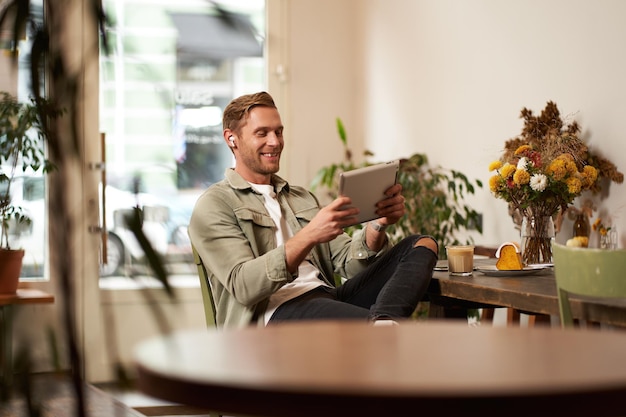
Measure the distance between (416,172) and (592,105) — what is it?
1.30 metres

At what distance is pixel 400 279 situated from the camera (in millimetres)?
2635

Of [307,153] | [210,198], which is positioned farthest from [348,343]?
[307,153]

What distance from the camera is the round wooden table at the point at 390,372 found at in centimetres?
82

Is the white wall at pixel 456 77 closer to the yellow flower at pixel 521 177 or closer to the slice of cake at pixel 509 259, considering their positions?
the yellow flower at pixel 521 177

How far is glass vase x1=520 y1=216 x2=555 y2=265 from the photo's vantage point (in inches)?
113

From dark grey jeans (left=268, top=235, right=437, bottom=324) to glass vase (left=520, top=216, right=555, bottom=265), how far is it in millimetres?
363

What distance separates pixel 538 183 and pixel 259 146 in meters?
0.95

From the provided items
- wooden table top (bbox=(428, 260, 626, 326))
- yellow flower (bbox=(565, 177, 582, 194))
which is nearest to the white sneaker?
wooden table top (bbox=(428, 260, 626, 326))

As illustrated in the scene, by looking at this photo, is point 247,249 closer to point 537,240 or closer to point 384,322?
point 384,322

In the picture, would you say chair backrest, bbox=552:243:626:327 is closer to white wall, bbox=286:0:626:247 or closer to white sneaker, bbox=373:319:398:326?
white sneaker, bbox=373:319:398:326

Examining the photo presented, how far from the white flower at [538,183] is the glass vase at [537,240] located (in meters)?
0.10

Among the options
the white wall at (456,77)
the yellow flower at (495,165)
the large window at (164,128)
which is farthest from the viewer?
the white wall at (456,77)

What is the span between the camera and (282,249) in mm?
2648

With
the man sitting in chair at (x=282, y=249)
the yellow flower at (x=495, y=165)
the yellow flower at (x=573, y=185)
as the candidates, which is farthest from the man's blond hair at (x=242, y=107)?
the yellow flower at (x=573, y=185)
